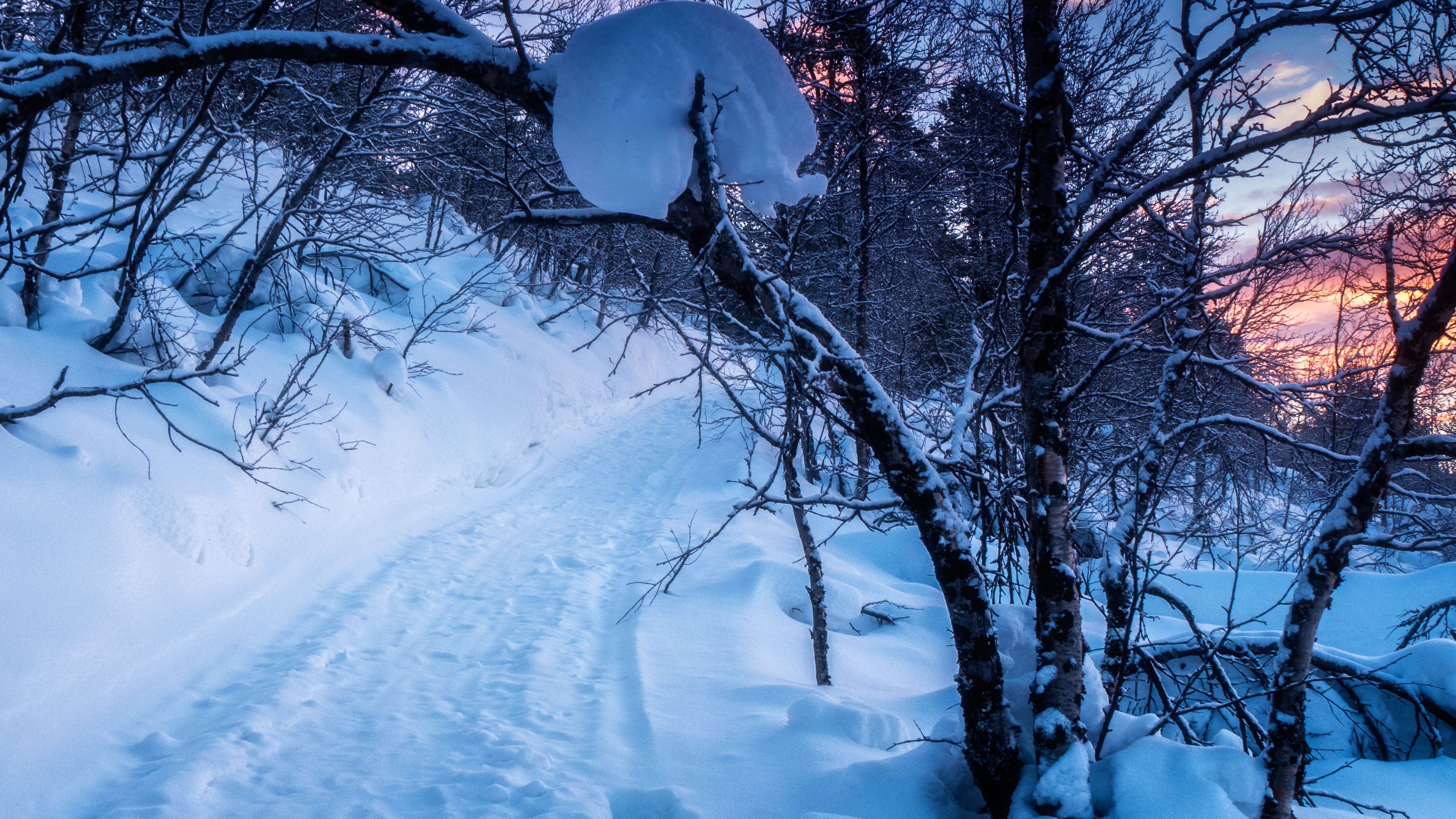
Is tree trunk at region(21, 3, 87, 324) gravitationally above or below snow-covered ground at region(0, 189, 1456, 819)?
above

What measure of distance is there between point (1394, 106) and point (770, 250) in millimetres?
6694

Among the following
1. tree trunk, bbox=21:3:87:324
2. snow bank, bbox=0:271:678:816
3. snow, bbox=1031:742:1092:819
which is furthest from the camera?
tree trunk, bbox=21:3:87:324

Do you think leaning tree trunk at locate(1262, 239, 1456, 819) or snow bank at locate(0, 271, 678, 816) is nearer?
leaning tree trunk at locate(1262, 239, 1456, 819)

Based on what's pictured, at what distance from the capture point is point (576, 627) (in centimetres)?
536

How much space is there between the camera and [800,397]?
3094mm

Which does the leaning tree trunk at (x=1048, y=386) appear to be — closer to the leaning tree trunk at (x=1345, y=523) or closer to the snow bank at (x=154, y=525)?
the leaning tree trunk at (x=1345, y=523)

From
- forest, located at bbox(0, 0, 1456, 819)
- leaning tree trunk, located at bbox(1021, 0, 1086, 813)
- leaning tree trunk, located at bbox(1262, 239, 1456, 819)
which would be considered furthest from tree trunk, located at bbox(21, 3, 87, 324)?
leaning tree trunk, located at bbox(1262, 239, 1456, 819)

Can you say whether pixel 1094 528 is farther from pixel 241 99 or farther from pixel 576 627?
pixel 241 99

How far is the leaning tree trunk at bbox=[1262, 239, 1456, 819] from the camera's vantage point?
287 cm

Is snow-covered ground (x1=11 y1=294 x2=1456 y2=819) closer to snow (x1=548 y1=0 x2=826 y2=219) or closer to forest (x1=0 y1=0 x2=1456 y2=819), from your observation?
forest (x1=0 y1=0 x2=1456 y2=819)

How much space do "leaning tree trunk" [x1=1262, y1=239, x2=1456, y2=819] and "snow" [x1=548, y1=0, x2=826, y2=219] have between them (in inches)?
115

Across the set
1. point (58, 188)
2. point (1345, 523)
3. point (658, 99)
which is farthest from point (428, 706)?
point (58, 188)

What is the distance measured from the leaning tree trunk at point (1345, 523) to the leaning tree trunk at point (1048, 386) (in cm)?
93

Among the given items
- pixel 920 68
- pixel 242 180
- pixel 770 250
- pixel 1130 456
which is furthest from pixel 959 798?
pixel 242 180
